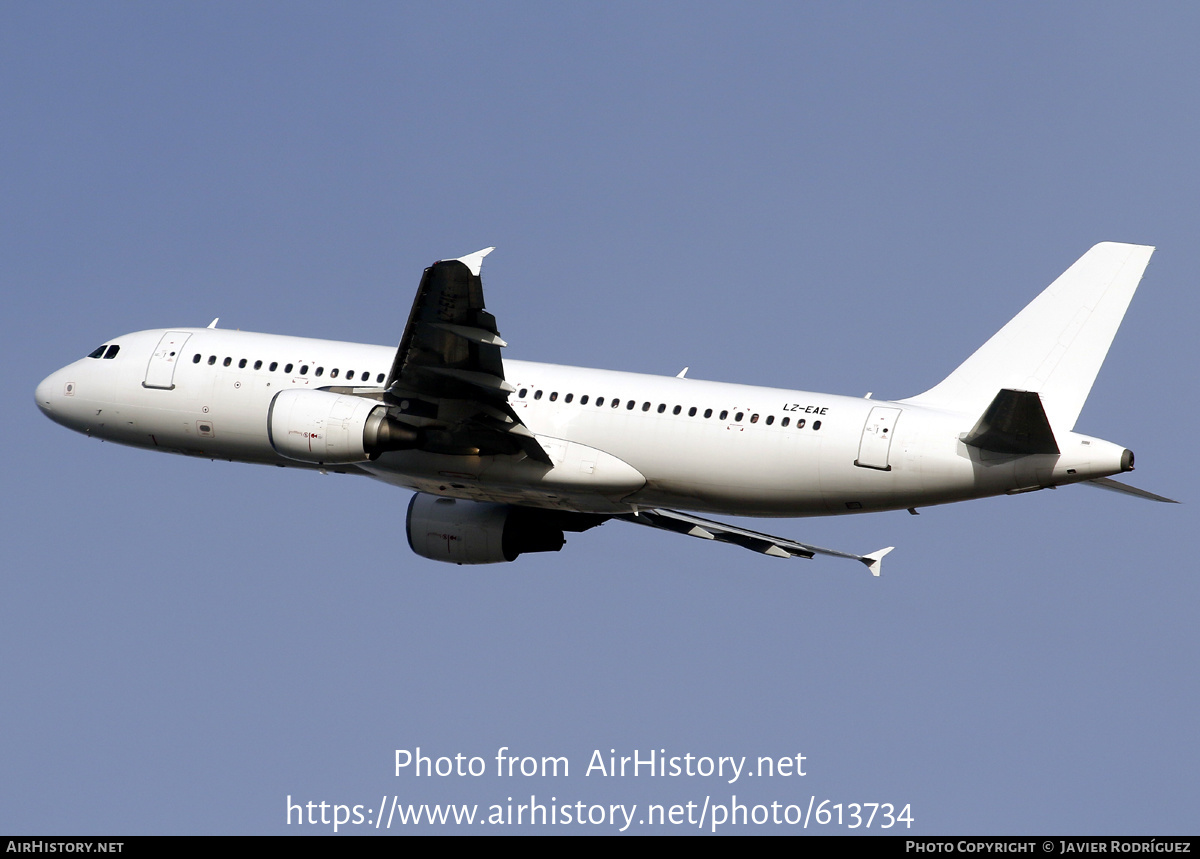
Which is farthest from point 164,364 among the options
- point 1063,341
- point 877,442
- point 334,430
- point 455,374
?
point 1063,341

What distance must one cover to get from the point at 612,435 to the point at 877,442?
5824 millimetres

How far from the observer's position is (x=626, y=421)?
32.5 meters

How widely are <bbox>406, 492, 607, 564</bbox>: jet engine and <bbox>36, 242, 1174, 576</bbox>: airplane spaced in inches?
42.0

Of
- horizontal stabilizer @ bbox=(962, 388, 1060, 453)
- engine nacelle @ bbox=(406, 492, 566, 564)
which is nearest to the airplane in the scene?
horizontal stabilizer @ bbox=(962, 388, 1060, 453)

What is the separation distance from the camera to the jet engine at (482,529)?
1448 inches

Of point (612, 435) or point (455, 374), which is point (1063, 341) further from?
point (455, 374)

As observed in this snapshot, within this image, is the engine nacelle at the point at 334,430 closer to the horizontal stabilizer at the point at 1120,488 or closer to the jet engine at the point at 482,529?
the jet engine at the point at 482,529

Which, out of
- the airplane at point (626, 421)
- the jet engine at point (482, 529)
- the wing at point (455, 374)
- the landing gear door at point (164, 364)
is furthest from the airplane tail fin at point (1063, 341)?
the landing gear door at point (164, 364)

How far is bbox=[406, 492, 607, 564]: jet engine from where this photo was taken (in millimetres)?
36781

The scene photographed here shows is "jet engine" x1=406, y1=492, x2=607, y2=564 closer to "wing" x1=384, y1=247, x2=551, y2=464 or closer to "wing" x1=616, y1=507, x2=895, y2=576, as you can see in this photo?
"wing" x1=616, y1=507, x2=895, y2=576

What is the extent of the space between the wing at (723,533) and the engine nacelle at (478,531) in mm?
2230
